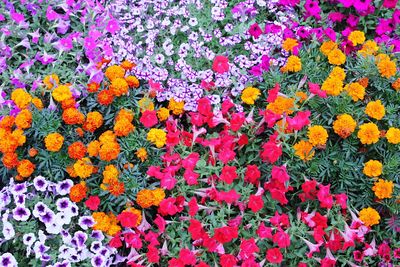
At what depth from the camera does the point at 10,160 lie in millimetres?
3432

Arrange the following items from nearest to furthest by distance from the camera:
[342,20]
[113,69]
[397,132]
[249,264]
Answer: [249,264] → [397,132] → [113,69] → [342,20]

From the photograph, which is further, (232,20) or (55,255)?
(232,20)

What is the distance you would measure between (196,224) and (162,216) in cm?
34

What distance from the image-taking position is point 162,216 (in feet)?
11.5

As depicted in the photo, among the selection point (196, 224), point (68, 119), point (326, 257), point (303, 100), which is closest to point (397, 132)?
point (303, 100)

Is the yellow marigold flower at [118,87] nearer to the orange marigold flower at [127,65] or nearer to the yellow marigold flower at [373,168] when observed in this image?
the orange marigold flower at [127,65]

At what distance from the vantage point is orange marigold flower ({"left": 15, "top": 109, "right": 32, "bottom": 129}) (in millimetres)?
3426

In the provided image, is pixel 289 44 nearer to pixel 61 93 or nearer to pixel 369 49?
pixel 369 49

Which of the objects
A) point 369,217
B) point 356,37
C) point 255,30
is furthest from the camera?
point 255,30

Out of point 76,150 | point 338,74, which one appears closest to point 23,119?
point 76,150

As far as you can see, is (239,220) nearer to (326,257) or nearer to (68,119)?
(326,257)

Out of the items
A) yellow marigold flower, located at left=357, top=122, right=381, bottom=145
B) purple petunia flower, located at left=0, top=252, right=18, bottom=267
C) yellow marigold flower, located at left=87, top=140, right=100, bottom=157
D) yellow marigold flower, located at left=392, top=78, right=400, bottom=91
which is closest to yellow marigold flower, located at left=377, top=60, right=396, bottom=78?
yellow marigold flower, located at left=392, top=78, right=400, bottom=91

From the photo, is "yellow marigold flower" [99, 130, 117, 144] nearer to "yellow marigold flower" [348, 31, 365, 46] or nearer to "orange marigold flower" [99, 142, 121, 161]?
"orange marigold flower" [99, 142, 121, 161]

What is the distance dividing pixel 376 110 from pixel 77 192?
5.82 ft
